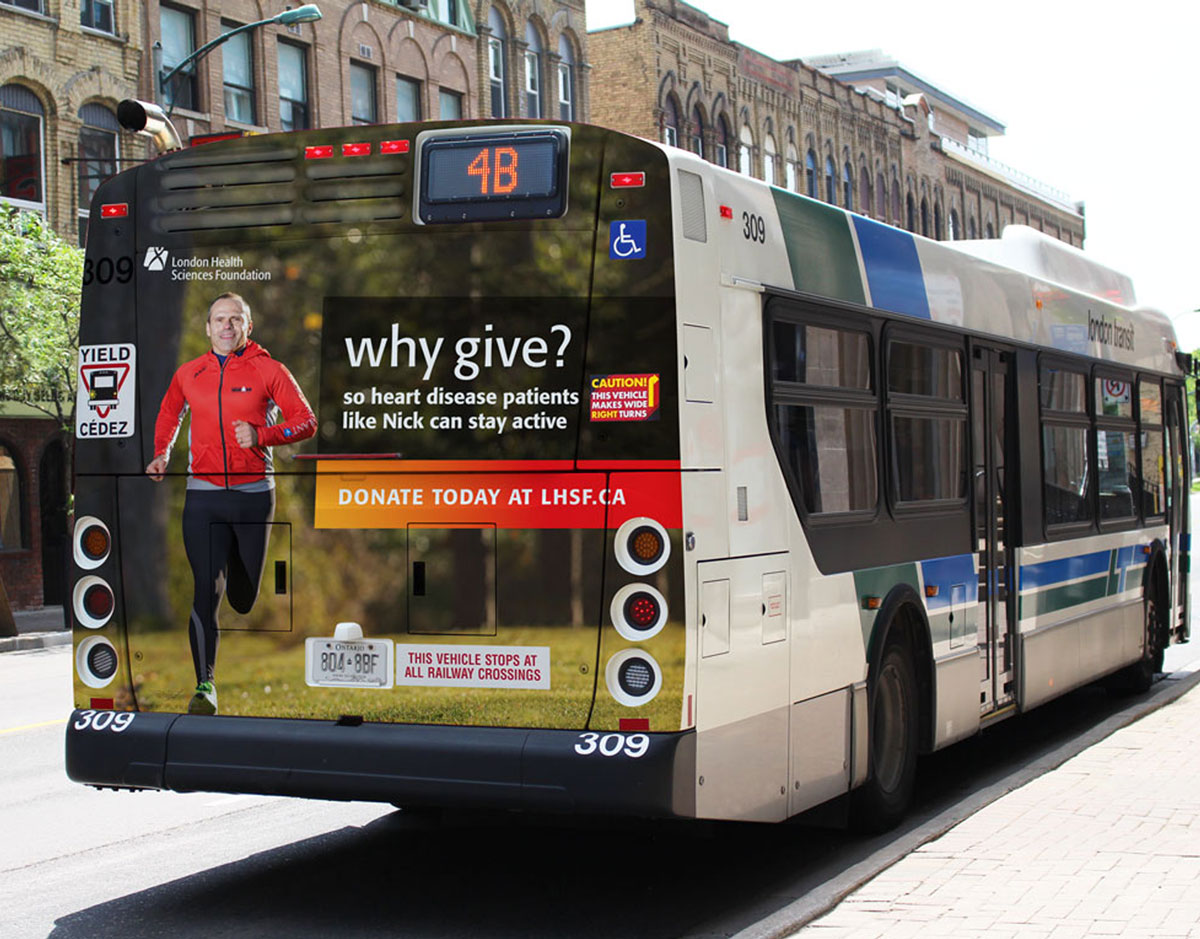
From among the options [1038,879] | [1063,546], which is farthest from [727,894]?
[1063,546]

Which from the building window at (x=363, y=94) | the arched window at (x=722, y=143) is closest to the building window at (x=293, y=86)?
the building window at (x=363, y=94)

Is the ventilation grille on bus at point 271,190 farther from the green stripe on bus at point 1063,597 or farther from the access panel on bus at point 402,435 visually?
the green stripe on bus at point 1063,597

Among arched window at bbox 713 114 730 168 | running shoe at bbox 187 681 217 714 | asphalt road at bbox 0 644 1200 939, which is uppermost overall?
arched window at bbox 713 114 730 168

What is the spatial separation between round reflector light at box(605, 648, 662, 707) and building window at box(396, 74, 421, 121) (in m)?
33.3

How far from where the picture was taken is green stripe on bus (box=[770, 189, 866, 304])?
7551 millimetres

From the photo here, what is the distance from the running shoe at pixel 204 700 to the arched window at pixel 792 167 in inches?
1983

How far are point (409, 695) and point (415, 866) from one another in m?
1.59

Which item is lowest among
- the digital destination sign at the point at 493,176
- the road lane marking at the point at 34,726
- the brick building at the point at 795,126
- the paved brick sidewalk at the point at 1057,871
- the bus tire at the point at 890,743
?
the road lane marking at the point at 34,726

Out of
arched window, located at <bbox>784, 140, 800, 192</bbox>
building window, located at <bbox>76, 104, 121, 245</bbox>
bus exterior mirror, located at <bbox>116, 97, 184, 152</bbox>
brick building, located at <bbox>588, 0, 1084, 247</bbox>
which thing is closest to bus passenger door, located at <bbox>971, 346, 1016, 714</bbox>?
bus exterior mirror, located at <bbox>116, 97, 184, 152</bbox>

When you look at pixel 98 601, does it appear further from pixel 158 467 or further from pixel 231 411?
pixel 231 411

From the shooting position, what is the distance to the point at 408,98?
3922 cm

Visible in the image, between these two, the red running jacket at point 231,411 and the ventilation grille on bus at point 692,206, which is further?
the red running jacket at point 231,411

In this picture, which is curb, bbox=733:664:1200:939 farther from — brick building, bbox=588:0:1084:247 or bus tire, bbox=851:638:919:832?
brick building, bbox=588:0:1084:247

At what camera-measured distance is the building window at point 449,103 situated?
1577 inches
